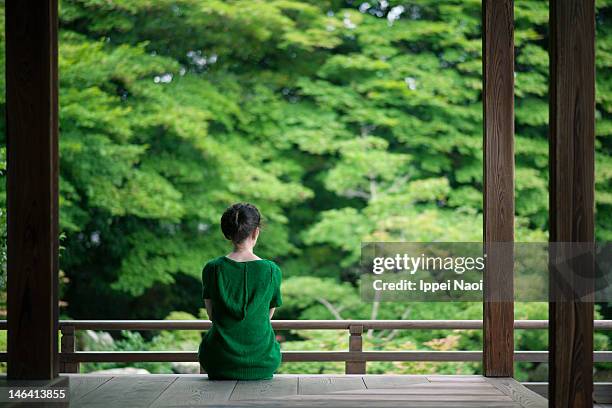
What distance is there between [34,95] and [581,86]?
2.12 m

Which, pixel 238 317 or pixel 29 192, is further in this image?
pixel 238 317

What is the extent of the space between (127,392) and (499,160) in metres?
1.89

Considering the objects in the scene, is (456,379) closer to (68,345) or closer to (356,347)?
(356,347)

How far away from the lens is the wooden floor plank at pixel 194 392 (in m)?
2.90

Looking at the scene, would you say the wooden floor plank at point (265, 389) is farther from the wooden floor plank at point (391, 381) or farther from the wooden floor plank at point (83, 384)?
the wooden floor plank at point (83, 384)

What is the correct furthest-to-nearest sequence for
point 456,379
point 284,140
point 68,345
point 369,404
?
point 284,140 < point 68,345 < point 456,379 < point 369,404

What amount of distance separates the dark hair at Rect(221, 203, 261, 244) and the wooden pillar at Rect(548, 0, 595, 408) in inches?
55.8

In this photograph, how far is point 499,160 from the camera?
3451mm

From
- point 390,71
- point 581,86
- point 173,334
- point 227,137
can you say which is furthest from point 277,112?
point 581,86

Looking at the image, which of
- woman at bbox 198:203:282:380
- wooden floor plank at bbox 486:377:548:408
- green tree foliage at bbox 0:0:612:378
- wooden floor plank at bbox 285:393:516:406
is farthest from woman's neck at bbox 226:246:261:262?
green tree foliage at bbox 0:0:612:378

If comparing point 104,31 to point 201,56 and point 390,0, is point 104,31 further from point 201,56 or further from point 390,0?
point 390,0

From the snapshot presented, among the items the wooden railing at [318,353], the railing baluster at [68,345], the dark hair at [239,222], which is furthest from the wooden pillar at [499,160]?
the railing baluster at [68,345]

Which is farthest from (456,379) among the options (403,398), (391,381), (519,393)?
(403,398)

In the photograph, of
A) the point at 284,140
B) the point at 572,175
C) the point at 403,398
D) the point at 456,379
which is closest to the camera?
the point at 572,175
